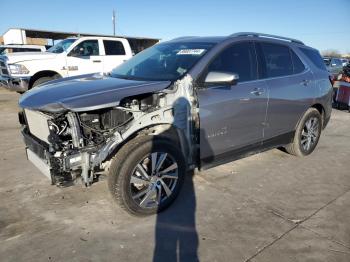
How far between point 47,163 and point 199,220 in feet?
5.34

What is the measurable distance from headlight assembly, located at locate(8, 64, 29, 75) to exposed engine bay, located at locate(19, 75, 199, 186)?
6.48m

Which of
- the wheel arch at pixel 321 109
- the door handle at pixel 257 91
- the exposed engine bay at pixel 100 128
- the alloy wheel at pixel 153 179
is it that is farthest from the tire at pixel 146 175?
the wheel arch at pixel 321 109

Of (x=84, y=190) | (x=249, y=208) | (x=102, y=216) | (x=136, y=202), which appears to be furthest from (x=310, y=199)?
(x=84, y=190)

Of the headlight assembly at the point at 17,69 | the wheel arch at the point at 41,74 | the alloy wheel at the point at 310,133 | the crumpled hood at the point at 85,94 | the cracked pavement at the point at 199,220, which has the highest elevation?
the crumpled hood at the point at 85,94

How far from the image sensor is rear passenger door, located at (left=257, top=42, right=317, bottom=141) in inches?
176

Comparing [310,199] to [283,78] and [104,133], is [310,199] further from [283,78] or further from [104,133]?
[104,133]

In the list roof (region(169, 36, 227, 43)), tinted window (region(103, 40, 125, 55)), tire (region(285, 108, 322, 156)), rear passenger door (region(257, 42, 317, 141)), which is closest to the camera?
roof (region(169, 36, 227, 43))

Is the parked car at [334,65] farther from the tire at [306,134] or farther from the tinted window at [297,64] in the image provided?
the tinted window at [297,64]

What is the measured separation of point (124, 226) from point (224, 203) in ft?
Result: 3.93

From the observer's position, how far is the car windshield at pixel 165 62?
379 centimetres

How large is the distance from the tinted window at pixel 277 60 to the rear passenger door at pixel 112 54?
23.6 feet

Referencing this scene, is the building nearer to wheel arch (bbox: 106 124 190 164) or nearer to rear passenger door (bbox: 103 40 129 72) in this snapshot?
rear passenger door (bbox: 103 40 129 72)

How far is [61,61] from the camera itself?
33.3ft

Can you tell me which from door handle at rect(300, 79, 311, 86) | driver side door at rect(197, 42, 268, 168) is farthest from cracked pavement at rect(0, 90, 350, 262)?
door handle at rect(300, 79, 311, 86)
